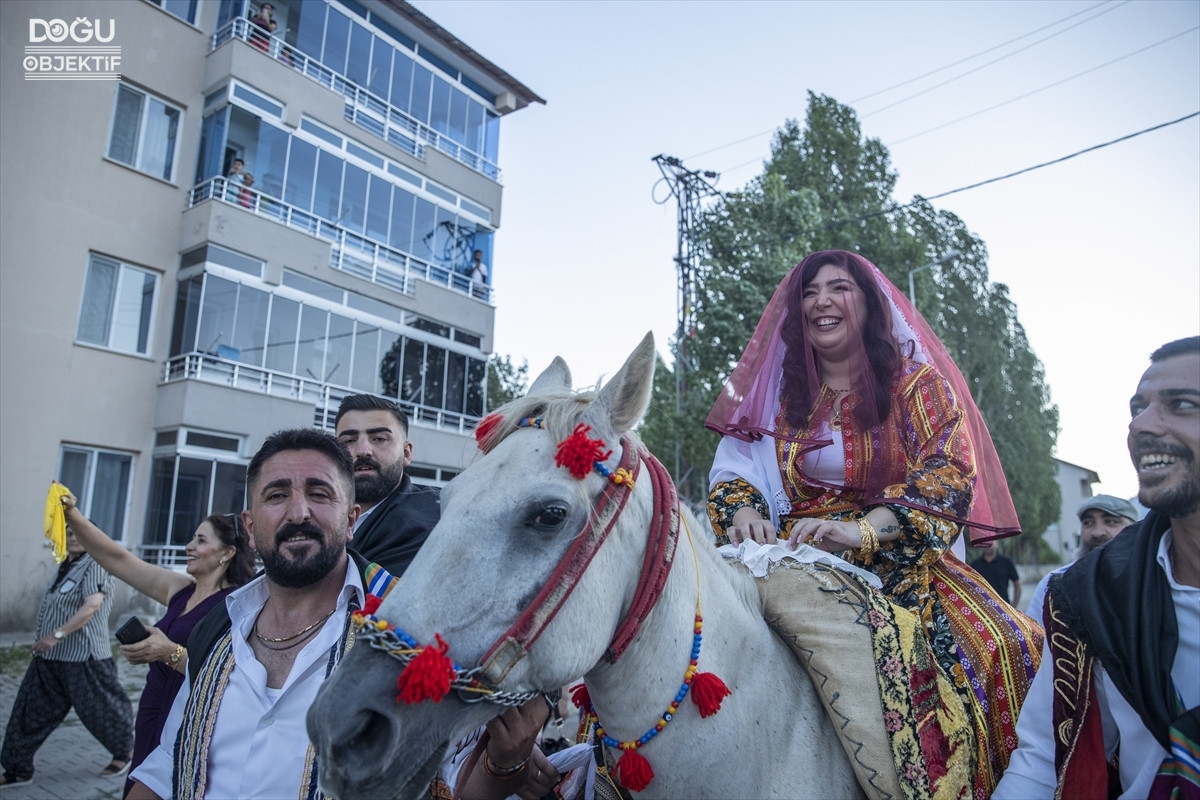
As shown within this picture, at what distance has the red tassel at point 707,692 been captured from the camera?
80.7 inches

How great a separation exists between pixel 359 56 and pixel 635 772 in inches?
835

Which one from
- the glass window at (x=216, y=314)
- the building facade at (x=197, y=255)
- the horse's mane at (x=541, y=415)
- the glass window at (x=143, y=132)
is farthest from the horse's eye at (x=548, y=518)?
the glass window at (x=143, y=132)

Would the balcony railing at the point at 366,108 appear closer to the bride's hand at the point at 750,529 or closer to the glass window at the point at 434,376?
the glass window at the point at 434,376

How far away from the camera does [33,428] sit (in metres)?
13.9

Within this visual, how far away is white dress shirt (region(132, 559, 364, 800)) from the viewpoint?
243 centimetres

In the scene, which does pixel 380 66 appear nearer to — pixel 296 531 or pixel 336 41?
pixel 336 41

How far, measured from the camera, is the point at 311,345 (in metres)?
17.5

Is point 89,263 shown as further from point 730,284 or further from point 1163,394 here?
point 1163,394

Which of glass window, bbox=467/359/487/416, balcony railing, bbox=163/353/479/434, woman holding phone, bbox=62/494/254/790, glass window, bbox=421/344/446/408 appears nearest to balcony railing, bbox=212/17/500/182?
glass window, bbox=421/344/446/408

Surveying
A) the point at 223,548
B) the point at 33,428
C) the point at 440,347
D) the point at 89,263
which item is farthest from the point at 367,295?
the point at 223,548

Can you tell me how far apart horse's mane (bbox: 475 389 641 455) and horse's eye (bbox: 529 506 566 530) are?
21 centimetres

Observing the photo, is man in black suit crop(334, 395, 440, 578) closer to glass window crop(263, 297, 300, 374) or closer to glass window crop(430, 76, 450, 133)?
glass window crop(263, 297, 300, 374)

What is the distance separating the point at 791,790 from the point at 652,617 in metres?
0.64

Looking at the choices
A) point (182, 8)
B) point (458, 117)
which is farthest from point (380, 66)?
point (182, 8)
